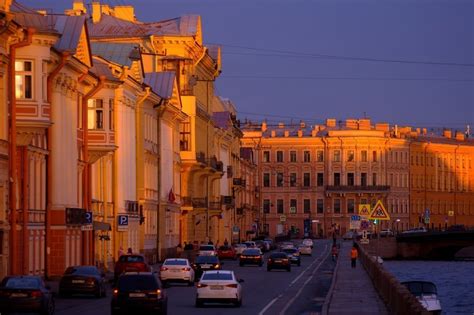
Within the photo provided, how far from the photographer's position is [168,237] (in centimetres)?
9669

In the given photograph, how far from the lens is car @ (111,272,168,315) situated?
36969 mm

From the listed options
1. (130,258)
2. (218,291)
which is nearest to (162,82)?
(130,258)

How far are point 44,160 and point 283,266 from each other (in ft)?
88.6

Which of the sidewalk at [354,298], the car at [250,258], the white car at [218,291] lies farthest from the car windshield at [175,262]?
the car at [250,258]

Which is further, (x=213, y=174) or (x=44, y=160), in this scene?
(x=213, y=174)

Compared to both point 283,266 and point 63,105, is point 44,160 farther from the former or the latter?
point 283,266

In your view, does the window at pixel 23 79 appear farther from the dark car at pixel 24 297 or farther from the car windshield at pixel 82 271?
the dark car at pixel 24 297

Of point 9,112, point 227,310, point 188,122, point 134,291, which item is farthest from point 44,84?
point 188,122

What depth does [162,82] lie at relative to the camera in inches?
3750

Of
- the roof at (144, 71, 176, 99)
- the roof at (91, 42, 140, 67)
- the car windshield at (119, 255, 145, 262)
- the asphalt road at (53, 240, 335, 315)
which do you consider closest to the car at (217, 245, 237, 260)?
the roof at (144, 71, 176, 99)

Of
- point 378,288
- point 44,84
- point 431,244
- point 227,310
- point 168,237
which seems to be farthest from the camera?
point 431,244

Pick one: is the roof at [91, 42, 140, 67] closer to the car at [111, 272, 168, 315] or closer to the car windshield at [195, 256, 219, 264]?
the car windshield at [195, 256, 219, 264]

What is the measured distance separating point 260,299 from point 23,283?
565 inches

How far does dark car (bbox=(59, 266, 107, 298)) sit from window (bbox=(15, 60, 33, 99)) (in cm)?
931
